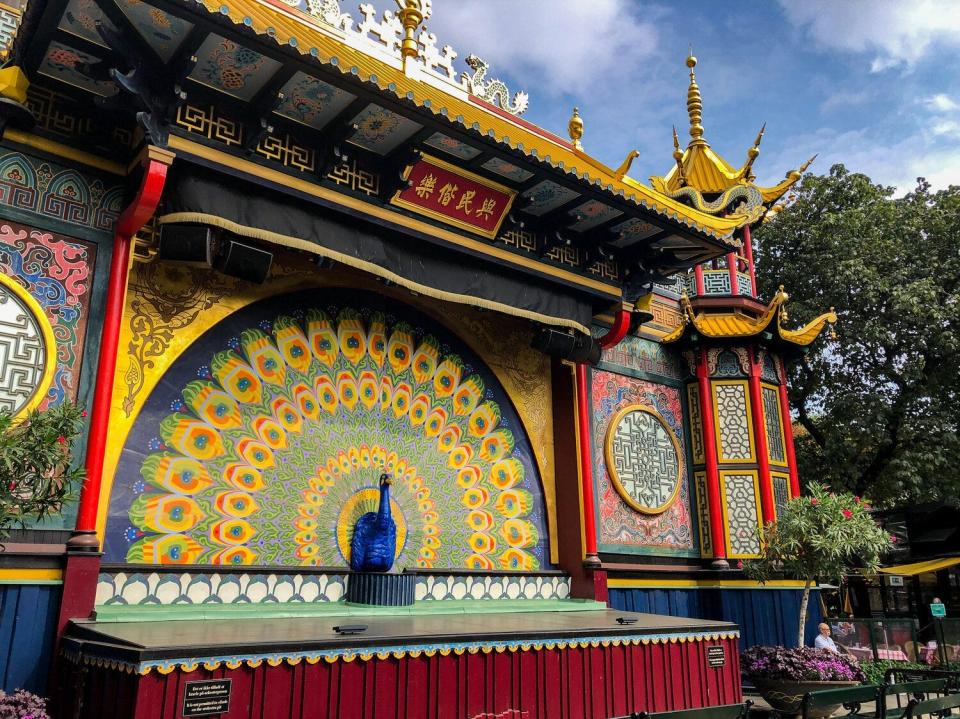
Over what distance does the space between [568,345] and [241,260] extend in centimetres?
386

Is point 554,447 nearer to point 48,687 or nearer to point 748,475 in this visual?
point 748,475

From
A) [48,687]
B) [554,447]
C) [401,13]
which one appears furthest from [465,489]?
[401,13]

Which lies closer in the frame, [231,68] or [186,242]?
[231,68]

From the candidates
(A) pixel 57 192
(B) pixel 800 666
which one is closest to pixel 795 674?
(B) pixel 800 666

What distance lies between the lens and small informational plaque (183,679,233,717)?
4188mm

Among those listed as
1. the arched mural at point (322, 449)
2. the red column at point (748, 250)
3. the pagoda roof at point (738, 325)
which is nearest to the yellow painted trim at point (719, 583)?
the arched mural at point (322, 449)

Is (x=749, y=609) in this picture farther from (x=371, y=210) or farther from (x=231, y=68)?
(x=231, y=68)

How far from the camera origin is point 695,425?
10.9 metres

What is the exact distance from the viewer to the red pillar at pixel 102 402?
5480mm

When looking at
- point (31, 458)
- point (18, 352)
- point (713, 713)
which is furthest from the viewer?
point (18, 352)

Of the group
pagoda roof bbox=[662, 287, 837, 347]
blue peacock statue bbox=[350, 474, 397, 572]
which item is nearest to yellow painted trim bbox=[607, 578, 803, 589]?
pagoda roof bbox=[662, 287, 837, 347]

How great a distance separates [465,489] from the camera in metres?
8.50

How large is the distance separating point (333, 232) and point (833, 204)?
14.6m

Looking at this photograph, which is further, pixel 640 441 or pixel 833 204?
pixel 833 204
